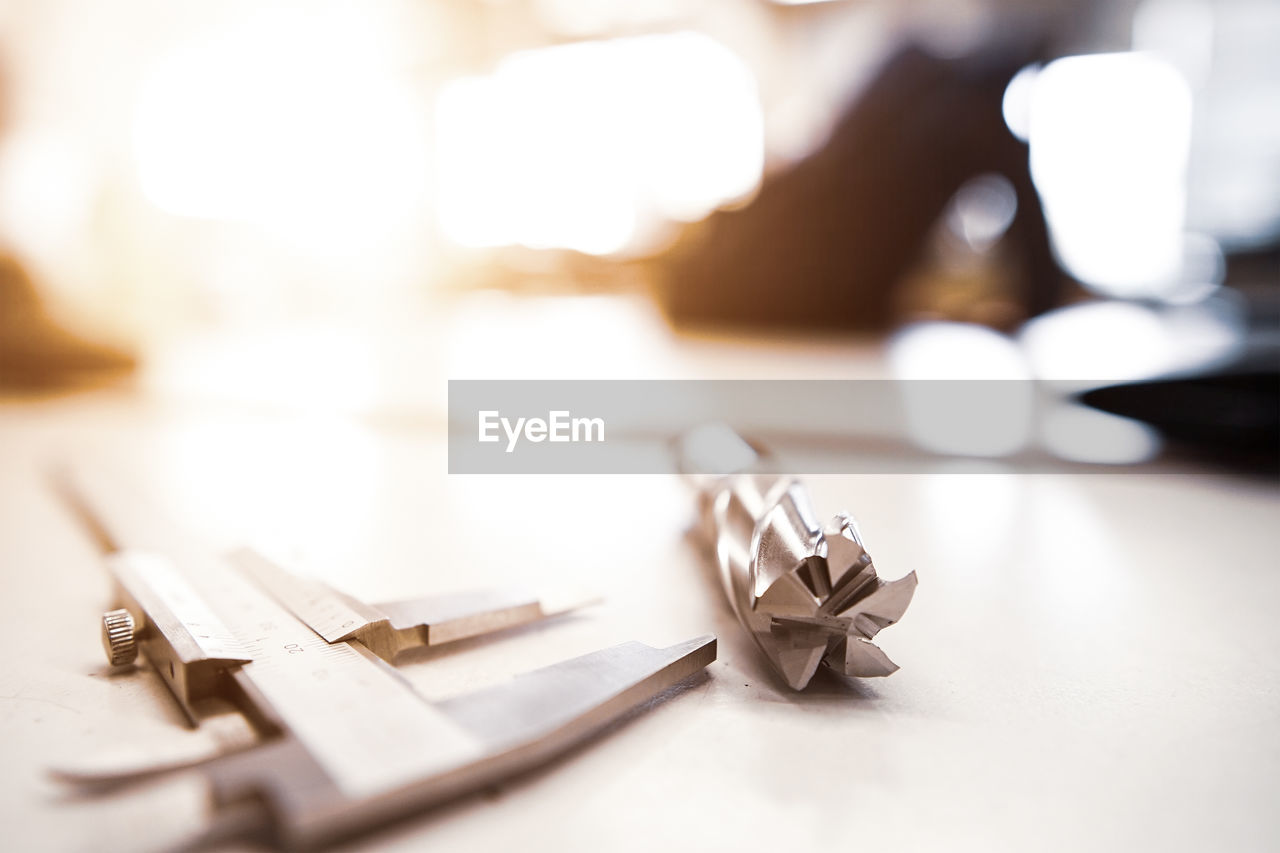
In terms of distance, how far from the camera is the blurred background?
5.45 feet

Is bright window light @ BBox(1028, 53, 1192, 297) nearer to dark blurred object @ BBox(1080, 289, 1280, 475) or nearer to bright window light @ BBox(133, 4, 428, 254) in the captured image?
dark blurred object @ BBox(1080, 289, 1280, 475)

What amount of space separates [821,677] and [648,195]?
19.6ft

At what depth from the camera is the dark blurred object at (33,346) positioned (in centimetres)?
137

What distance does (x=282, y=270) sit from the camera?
164 inches

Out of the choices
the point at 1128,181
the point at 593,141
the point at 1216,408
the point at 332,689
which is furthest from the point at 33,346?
the point at 593,141

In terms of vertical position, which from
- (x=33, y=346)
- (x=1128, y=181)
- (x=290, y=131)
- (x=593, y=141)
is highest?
(x=593, y=141)

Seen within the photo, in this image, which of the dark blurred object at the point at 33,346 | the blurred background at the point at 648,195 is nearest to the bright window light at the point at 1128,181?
the blurred background at the point at 648,195

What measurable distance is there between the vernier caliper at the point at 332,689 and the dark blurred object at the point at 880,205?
2.14m

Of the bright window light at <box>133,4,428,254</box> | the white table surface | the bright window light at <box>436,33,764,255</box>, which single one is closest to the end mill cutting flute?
the white table surface

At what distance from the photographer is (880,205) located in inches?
89.9

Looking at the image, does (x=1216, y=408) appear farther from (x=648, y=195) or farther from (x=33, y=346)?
(x=648, y=195)

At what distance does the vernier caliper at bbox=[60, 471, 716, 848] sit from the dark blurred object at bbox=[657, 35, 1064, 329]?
2.14 m

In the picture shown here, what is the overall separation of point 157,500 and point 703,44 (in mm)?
5621

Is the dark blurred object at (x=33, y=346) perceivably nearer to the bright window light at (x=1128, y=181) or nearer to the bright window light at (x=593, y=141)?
the bright window light at (x=1128, y=181)
